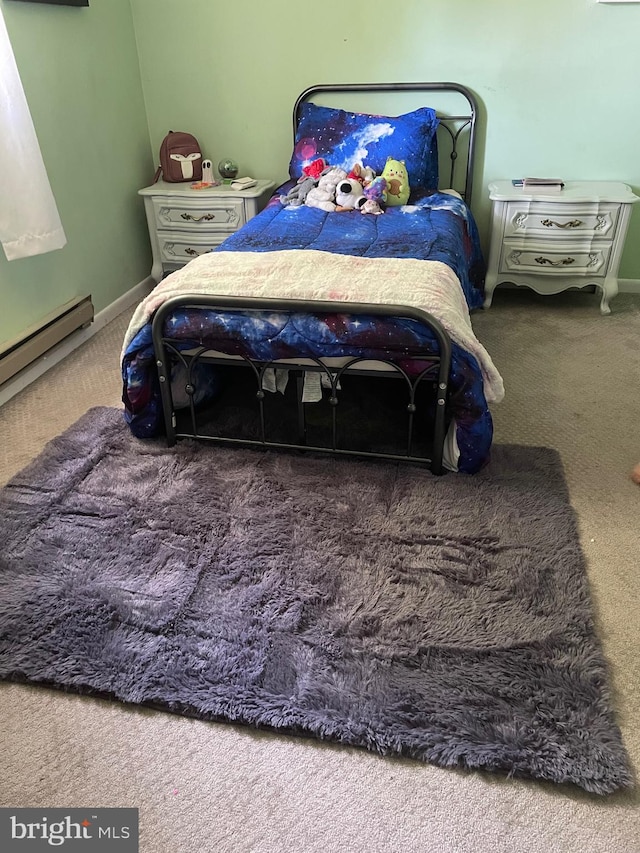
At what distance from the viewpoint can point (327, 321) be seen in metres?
1.92

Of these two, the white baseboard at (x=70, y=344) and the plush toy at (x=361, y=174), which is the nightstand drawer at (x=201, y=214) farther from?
the plush toy at (x=361, y=174)

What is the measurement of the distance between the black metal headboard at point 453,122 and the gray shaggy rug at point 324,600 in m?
1.78

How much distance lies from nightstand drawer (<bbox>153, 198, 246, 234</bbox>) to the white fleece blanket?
1.11 metres

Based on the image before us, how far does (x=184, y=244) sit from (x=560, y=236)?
6.11 feet

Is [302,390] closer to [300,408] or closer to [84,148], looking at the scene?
[300,408]

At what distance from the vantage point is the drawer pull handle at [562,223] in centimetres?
301

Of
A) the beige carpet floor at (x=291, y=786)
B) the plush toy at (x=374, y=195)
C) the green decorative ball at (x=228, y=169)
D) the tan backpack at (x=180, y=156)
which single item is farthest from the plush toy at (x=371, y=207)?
the beige carpet floor at (x=291, y=786)

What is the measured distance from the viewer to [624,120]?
307cm

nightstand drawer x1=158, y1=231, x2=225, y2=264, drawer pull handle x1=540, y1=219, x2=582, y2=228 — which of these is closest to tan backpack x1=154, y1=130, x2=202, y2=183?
nightstand drawer x1=158, y1=231, x2=225, y2=264

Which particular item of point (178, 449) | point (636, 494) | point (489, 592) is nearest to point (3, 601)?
point (178, 449)

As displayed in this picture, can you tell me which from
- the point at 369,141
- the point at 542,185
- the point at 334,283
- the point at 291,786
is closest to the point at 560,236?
the point at 542,185

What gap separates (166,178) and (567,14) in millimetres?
2067

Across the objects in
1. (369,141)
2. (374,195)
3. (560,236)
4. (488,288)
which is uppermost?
(369,141)

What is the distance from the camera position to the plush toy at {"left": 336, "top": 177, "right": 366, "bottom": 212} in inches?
115
